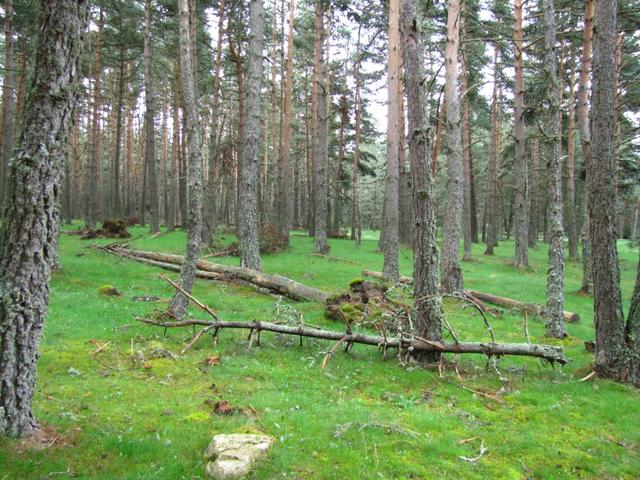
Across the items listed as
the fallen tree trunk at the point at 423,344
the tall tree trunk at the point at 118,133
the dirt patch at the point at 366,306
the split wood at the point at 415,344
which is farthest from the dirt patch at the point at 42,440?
the tall tree trunk at the point at 118,133

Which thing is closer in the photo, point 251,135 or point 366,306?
point 366,306

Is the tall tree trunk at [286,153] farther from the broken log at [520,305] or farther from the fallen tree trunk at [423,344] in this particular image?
the fallen tree trunk at [423,344]

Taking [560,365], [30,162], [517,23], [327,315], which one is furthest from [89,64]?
[560,365]

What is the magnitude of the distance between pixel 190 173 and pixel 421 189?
4509 mm

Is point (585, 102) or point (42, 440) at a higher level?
point (585, 102)

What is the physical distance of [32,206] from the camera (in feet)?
14.0

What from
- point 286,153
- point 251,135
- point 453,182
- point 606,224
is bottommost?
point 606,224

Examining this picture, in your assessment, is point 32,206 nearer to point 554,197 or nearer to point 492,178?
point 554,197

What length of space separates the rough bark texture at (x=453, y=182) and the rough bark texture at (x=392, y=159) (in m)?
2.03

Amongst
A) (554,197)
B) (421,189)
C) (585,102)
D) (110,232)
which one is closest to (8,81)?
(110,232)

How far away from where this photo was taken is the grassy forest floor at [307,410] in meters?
4.48

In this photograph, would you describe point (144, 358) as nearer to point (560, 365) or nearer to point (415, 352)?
point (415, 352)

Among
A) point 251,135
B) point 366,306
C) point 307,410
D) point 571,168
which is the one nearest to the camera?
point 307,410

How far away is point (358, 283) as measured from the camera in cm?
1133
